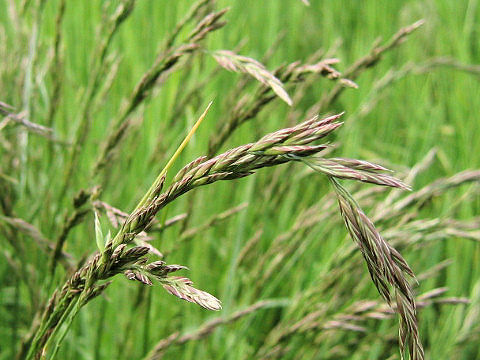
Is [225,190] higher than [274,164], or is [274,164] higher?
[274,164]

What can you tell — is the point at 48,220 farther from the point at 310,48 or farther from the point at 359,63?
the point at 310,48

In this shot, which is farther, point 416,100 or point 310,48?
point 310,48

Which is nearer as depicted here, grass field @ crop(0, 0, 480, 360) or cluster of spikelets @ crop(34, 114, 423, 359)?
cluster of spikelets @ crop(34, 114, 423, 359)

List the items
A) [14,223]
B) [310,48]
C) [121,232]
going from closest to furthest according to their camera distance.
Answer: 1. [121,232]
2. [14,223]
3. [310,48]

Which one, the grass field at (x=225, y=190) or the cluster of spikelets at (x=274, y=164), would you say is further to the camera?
the grass field at (x=225, y=190)

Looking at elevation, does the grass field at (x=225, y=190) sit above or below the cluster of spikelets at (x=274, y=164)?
below

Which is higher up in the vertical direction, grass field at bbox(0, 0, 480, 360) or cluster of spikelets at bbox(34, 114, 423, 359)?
cluster of spikelets at bbox(34, 114, 423, 359)

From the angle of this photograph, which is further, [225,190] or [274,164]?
[225,190]

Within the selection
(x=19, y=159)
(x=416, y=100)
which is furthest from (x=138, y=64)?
(x=416, y=100)
